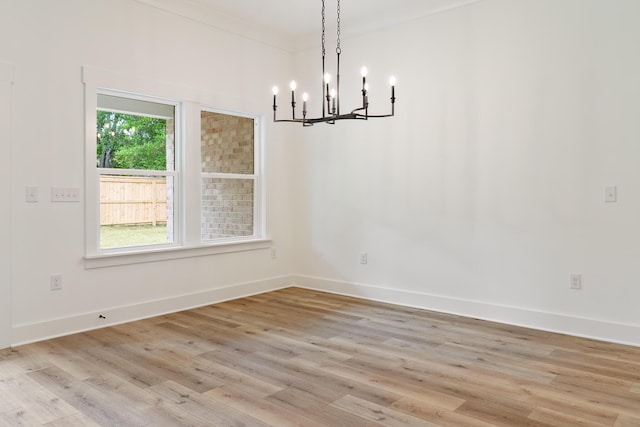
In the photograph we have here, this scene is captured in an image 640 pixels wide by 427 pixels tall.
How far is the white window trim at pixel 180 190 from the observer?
3.99 m

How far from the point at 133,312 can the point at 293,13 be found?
333 centimetres

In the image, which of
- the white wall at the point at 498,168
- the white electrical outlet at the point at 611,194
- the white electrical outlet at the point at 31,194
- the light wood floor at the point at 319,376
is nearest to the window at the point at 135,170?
the white electrical outlet at the point at 31,194

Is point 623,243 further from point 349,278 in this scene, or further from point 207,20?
point 207,20

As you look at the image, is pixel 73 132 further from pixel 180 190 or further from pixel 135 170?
pixel 180 190

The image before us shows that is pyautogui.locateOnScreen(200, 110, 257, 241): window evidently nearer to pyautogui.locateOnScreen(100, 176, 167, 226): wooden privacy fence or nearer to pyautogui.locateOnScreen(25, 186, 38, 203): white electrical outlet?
pyautogui.locateOnScreen(100, 176, 167, 226): wooden privacy fence

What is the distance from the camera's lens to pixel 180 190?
4.75 meters

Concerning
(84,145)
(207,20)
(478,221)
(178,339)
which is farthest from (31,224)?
(478,221)

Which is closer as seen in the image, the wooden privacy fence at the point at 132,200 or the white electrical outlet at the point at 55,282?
the white electrical outlet at the point at 55,282

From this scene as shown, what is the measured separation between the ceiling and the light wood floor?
295 centimetres

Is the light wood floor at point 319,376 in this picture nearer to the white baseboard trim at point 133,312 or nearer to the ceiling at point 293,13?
the white baseboard trim at point 133,312

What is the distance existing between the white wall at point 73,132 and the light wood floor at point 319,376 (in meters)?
0.30

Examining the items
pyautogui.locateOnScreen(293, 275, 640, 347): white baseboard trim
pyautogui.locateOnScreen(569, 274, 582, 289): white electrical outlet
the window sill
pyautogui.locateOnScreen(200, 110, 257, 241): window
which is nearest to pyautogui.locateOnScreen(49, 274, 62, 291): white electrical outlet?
the window sill

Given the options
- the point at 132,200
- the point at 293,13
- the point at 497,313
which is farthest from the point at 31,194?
the point at 497,313

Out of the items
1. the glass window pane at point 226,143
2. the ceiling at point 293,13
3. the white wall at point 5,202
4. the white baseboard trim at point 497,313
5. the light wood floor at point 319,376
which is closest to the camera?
the light wood floor at point 319,376
